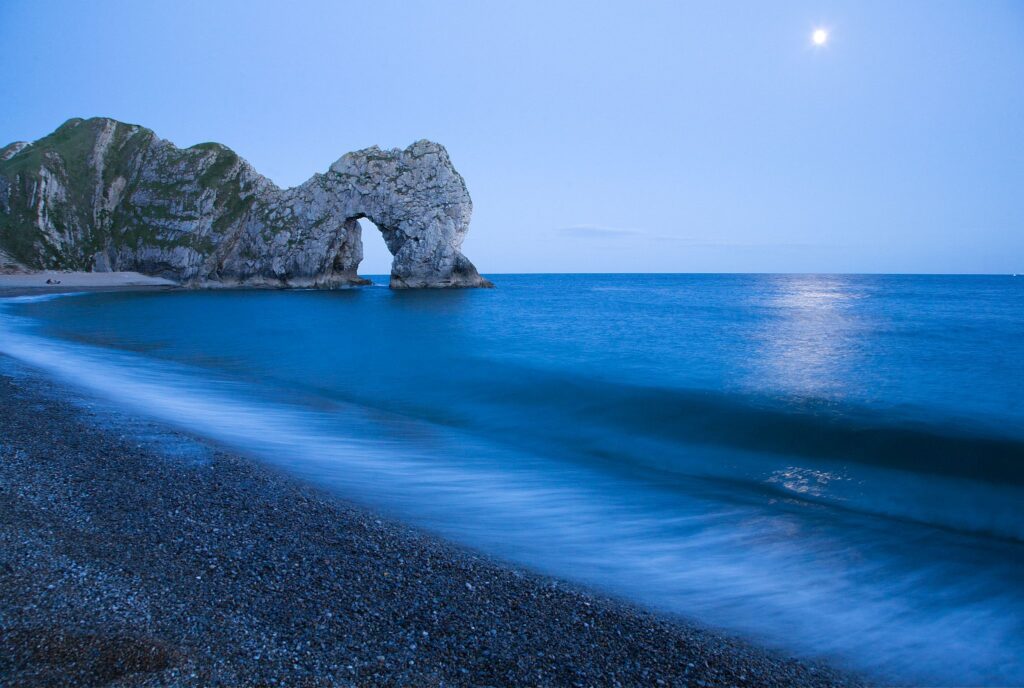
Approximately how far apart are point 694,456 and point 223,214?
282 ft

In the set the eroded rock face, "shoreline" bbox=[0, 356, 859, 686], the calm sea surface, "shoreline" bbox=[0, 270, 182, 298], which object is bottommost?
the calm sea surface

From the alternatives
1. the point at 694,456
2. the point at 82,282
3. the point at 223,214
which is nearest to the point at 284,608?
the point at 694,456

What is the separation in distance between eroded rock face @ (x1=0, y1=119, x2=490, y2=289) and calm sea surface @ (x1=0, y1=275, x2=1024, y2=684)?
166ft

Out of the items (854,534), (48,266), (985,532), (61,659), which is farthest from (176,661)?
(48,266)

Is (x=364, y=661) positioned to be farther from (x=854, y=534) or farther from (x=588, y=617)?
(x=854, y=534)

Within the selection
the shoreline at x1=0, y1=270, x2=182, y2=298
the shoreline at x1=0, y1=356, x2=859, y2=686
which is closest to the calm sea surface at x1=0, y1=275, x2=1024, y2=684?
the shoreline at x1=0, y1=356, x2=859, y2=686

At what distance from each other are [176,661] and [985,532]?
10.3m

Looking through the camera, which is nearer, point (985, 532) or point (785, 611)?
point (785, 611)

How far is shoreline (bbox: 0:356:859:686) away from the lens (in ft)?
12.5

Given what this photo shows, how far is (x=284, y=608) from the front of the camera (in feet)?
14.7

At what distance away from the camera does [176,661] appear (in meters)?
3.71

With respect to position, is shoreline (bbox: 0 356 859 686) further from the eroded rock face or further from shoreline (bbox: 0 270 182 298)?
shoreline (bbox: 0 270 182 298)

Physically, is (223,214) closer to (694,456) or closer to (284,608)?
(694,456)

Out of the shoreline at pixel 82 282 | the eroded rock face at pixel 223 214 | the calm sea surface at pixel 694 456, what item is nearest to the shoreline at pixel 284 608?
the calm sea surface at pixel 694 456
